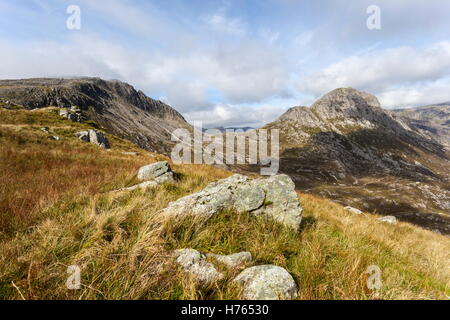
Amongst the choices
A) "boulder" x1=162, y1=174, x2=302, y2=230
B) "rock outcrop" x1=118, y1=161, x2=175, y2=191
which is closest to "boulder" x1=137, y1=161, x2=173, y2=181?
"rock outcrop" x1=118, y1=161, x2=175, y2=191

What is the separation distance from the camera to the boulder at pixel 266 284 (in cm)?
280

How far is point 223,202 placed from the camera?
542 centimetres

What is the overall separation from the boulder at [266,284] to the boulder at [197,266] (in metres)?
0.35

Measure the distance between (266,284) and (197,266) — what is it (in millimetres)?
999

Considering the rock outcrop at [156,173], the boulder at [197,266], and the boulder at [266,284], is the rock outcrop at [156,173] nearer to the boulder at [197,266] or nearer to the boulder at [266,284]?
the boulder at [197,266]

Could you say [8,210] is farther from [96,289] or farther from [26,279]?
[96,289]

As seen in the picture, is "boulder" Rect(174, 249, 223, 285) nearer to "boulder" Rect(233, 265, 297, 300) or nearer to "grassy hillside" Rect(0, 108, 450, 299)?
"grassy hillside" Rect(0, 108, 450, 299)

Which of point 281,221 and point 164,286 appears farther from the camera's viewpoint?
point 281,221

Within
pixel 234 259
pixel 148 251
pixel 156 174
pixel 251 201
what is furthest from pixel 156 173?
pixel 234 259

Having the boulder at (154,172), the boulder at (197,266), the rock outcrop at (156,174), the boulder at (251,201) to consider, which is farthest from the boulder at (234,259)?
the boulder at (154,172)

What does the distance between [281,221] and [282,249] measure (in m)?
1.26

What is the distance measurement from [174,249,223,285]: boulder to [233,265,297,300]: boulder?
350mm

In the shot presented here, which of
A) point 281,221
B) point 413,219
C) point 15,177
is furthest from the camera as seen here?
point 413,219
